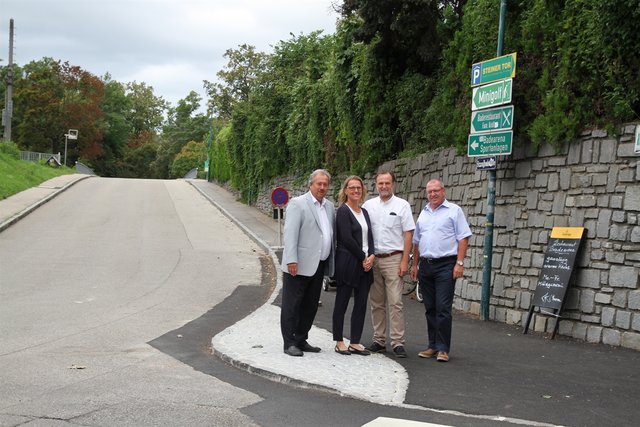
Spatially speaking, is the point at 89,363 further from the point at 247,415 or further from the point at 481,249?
the point at 481,249

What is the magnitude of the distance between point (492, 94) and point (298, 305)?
4.76m

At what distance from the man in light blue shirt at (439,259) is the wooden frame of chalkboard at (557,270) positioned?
212cm

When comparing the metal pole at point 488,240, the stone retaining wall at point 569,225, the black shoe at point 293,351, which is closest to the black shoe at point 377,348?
the black shoe at point 293,351

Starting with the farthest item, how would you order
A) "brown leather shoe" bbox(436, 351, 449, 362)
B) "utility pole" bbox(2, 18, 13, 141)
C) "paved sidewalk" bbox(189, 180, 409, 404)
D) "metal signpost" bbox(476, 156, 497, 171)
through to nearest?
"utility pole" bbox(2, 18, 13, 141) → "metal signpost" bbox(476, 156, 497, 171) → "brown leather shoe" bbox(436, 351, 449, 362) → "paved sidewalk" bbox(189, 180, 409, 404)

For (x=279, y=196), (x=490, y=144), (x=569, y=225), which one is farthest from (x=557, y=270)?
(x=279, y=196)

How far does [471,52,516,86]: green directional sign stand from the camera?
9.91 m

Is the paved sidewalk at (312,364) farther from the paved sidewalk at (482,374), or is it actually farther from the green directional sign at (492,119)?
the green directional sign at (492,119)

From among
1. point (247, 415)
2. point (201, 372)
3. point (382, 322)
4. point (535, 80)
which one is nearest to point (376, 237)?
point (382, 322)

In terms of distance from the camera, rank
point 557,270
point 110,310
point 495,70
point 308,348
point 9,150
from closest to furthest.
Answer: point 308,348 < point 557,270 < point 495,70 < point 110,310 < point 9,150

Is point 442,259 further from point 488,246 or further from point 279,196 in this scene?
point 279,196

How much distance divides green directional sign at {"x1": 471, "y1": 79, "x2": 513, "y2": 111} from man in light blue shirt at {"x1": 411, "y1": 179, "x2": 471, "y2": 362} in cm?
299

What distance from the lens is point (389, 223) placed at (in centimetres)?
774

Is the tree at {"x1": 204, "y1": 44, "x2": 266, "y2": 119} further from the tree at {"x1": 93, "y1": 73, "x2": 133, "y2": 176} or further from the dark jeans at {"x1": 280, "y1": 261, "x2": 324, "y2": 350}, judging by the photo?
the dark jeans at {"x1": 280, "y1": 261, "x2": 324, "y2": 350}

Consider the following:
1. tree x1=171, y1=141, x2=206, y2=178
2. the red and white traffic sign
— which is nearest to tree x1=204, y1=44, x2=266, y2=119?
tree x1=171, y1=141, x2=206, y2=178
